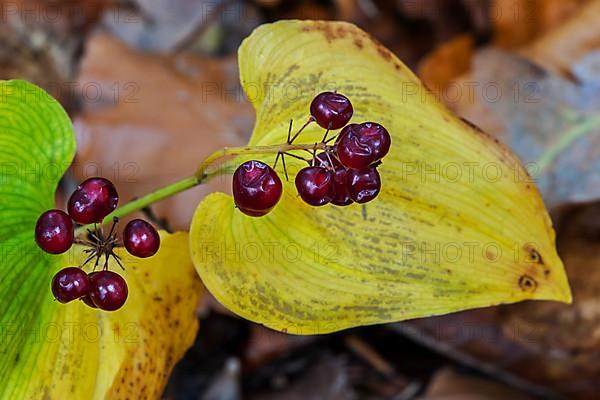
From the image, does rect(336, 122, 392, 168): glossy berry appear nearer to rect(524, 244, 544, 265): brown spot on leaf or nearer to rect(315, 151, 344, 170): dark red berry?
rect(315, 151, 344, 170): dark red berry

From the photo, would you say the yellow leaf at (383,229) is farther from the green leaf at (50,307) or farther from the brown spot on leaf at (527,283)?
the green leaf at (50,307)

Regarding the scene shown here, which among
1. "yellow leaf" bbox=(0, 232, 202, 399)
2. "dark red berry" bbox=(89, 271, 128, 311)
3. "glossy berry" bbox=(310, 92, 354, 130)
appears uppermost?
"glossy berry" bbox=(310, 92, 354, 130)

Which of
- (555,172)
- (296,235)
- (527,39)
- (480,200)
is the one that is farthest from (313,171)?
(527,39)

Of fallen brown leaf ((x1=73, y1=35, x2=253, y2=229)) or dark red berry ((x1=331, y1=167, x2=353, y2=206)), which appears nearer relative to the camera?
dark red berry ((x1=331, y1=167, x2=353, y2=206))

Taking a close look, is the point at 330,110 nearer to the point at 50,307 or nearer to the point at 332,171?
the point at 332,171

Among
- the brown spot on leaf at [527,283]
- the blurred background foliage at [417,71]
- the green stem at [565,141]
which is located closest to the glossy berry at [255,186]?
the brown spot on leaf at [527,283]

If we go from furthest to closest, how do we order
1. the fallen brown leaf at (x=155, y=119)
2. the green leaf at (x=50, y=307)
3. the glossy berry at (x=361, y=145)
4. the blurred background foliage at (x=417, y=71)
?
the fallen brown leaf at (x=155, y=119)
the blurred background foliage at (x=417, y=71)
the green leaf at (x=50, y=307)
the glossy berry at (x=361, y=145)

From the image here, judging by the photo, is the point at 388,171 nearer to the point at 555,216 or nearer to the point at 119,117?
the point at 555,216

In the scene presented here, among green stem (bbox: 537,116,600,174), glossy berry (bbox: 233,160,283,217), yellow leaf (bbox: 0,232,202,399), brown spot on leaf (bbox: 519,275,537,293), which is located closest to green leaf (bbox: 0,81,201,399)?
yellow leaf (bbox: 0,232,202,399)
